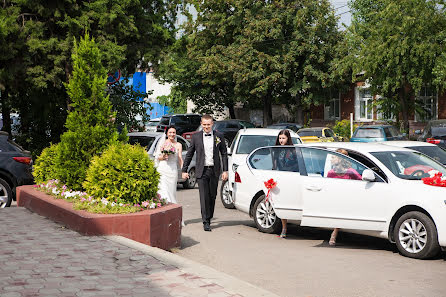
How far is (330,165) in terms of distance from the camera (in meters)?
9.77

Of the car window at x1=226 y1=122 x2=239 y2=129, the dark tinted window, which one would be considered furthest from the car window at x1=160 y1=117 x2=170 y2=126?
the dark tinted window

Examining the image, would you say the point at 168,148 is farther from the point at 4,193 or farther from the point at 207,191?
the point at 4,193

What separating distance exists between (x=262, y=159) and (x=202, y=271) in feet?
16.4

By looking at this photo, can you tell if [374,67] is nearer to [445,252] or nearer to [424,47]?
[424,47]

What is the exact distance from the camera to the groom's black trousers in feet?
35.4

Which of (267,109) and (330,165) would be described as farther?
(267,109)

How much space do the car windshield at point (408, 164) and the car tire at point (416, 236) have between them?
762 millimetres

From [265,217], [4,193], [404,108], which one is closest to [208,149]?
[265,217]

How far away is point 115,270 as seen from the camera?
6520 mm

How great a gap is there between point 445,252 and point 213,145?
163 inches

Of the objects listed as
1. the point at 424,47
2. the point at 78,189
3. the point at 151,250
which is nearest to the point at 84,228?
the point at 151,250

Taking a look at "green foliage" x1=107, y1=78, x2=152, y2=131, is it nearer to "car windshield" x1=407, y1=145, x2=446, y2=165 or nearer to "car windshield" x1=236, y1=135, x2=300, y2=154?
"car windshield" x1=236, y1=135, x2=300, y2=154

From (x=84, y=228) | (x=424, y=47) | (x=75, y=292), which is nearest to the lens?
(x=75, y=292)

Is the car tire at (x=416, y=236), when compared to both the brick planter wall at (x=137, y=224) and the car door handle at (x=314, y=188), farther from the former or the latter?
the brick planter wall at (x=137, y=224)
